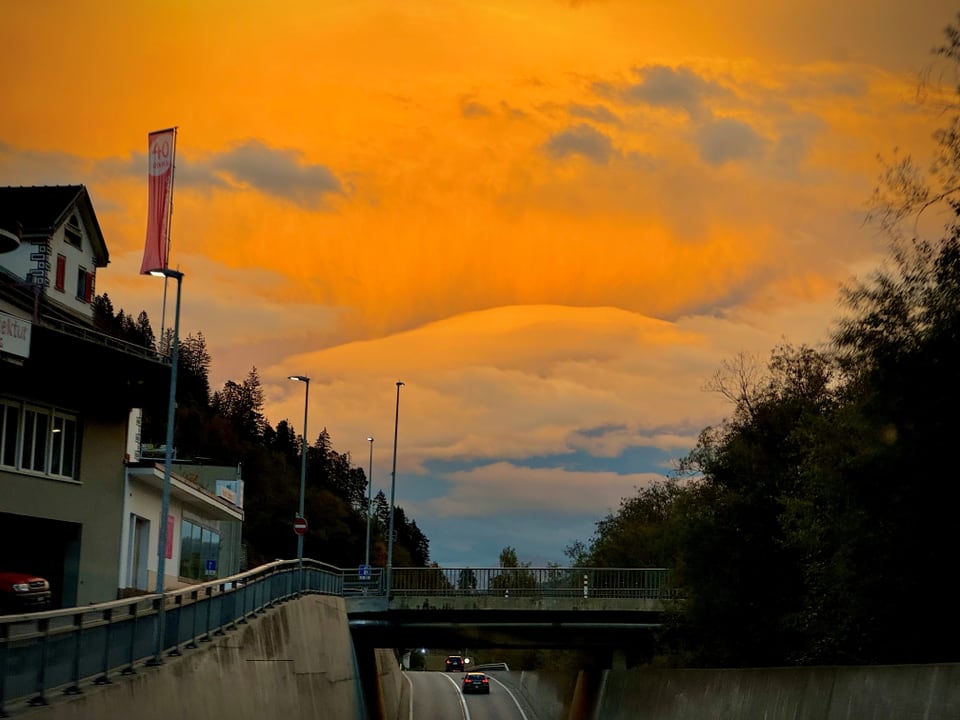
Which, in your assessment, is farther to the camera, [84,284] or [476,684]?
[476,684]

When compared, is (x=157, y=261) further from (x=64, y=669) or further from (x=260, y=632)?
(x=64, y=669)

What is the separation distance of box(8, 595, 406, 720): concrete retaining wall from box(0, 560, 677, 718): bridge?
1.73ft

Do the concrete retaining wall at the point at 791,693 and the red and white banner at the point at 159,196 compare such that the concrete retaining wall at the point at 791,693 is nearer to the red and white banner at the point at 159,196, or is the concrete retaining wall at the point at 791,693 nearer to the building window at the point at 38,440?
the red and white banner at the point at 159,196

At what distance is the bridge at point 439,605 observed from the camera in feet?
93.7

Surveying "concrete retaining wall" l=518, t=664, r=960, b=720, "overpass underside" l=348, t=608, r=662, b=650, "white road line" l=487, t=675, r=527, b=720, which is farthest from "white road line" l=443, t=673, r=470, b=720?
"concrete retaining wall" l=518, t=664, r=960, b=720

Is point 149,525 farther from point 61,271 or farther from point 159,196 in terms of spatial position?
point 159,196

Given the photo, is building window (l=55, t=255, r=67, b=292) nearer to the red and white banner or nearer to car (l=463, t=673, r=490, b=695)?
the red and white banner

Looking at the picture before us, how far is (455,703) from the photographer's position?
8456 cm

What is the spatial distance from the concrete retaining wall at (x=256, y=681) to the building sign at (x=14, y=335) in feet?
28.3

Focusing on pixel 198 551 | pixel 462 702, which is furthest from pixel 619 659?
pixel 462 702

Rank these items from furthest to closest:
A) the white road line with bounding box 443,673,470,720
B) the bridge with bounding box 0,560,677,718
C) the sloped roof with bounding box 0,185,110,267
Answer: the white road line with bounding box 443,673,470,720 < the sloped roof with bounding box 0,185,110,267 < the bridge with bounding box 0,560,677,718

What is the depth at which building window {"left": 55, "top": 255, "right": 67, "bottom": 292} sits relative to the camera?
5025cm

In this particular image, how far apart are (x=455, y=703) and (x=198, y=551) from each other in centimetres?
2833

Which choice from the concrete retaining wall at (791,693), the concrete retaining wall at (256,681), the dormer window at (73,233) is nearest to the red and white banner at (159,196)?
the concrete retaining wall at (256,681)
